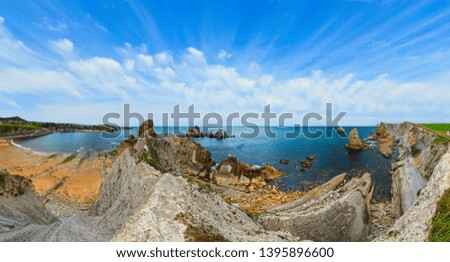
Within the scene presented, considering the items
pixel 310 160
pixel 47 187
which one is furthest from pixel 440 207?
pixel 310 160

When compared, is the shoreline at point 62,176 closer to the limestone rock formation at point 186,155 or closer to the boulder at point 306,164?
the limestone rock formation at point 186,155

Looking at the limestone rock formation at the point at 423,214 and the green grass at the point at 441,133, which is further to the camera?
the green grass at the point at 441,133

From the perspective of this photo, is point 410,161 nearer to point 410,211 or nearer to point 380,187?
point 380,187

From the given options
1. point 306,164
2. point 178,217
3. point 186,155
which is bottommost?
point 306,164

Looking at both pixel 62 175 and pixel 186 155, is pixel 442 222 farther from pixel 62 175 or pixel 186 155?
pixel 62 175

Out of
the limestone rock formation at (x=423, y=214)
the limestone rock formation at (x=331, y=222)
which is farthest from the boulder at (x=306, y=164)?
the limestone rock formation at (x=423, y=214)

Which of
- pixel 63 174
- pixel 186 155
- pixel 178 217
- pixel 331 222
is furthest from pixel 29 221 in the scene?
pixel 63 174

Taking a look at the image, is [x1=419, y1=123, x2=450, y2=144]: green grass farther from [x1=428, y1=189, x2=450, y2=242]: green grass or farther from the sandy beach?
the sandy beach
